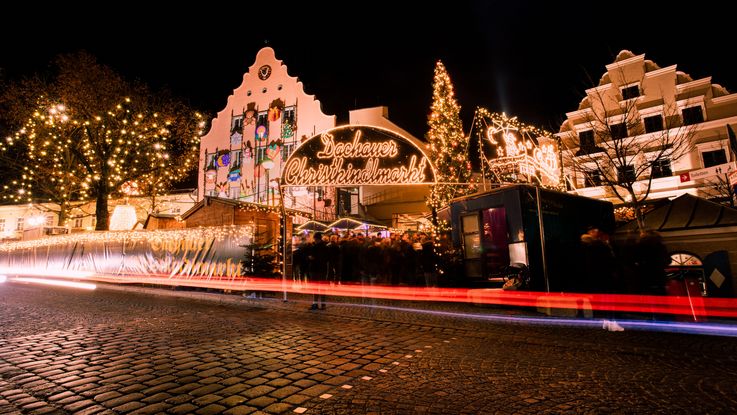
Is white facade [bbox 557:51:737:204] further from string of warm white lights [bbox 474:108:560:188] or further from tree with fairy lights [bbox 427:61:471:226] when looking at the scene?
tree with fairy lights [bbox 427:61:471:226]

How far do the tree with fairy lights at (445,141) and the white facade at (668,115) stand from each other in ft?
18.8

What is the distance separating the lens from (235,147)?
36156mm

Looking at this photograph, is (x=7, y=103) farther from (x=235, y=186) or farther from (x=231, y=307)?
(x=231, y=307)

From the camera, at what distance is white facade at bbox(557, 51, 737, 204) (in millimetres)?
19938

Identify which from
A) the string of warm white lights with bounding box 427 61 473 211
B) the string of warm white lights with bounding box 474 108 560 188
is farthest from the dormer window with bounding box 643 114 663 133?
the string of warm white lights with bounding box 474 108 560 188

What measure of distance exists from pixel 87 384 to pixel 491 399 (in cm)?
428

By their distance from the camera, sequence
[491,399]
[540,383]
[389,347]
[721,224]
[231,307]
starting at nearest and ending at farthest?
[491,399] → [540,383] → [389,347] → [721,224] → [231,307]

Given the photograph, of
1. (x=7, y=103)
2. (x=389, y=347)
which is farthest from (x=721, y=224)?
(x=7, y=103)

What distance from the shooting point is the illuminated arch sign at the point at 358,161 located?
379 inches

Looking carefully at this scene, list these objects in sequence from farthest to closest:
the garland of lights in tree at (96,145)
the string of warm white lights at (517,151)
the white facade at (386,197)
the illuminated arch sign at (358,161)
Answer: the white facade at (386,197)
the garland of lights in tree at (96,145)
the string of warm white lights at (517,151)
the illuminated arch sign at (358,161)

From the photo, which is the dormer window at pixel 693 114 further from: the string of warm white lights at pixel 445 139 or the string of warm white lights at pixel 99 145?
the string of warm white lights at pixel 99 145

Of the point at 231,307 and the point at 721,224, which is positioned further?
the point at 231,307

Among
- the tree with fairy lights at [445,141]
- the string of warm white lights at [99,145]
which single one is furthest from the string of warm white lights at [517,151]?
the string of warm white lights at [99,145]

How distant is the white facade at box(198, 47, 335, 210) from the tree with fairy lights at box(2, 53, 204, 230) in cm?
859
